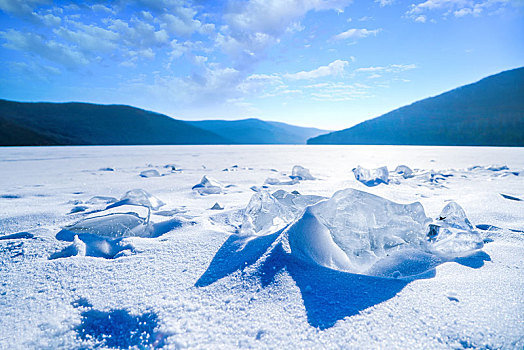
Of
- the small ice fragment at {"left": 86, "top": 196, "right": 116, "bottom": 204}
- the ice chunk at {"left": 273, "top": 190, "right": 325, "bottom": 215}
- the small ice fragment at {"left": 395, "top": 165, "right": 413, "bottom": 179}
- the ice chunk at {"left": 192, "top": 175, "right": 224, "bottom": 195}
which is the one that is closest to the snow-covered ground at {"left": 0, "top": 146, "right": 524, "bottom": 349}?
the ice chunk at {"left": 273, "top": 190, "right": 325, "bottom": 215}

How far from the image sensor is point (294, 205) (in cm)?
151

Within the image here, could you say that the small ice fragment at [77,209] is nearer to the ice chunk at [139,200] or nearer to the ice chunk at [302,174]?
the ice chunk at [139,200]

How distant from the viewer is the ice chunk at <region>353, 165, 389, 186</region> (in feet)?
10.5

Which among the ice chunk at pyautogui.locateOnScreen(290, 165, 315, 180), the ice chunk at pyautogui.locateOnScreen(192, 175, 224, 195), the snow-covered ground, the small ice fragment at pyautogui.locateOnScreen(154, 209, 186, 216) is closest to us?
the snow-covered ground

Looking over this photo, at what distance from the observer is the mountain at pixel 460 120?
3222 centimetres

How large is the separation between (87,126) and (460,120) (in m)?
67.4

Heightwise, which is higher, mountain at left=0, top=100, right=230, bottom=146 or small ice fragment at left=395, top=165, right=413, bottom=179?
mountain at left=0, top=100, right=230, bottom=146

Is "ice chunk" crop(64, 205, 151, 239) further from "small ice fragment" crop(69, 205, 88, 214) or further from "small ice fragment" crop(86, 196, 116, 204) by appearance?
"small ice fragment" crop(86, 196, 116, 204)

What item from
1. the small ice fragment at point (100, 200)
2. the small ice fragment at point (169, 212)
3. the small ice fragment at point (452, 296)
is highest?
the small ice fragment at point (100, 200)

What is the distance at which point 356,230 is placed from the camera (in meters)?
1.05

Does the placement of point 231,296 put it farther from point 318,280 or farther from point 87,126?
point 87,126

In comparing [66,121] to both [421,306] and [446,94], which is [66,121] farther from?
[446,94]

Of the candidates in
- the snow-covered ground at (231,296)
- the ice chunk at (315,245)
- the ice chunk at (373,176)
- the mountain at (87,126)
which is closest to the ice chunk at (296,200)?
the snow-covered ground at (231,296)

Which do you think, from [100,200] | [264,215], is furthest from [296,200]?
[100,200]
